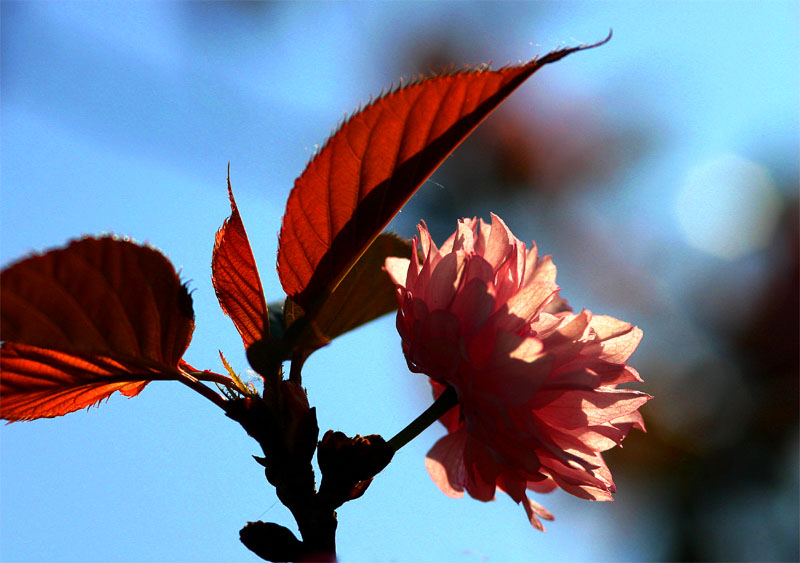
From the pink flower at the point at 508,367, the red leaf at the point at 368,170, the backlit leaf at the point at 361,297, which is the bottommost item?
the pink flower at the point at 508,367

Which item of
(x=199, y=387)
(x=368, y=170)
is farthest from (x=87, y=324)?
(x=368, y=170)

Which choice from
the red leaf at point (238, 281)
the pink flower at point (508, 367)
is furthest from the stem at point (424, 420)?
the red leaf at point (238, 281)

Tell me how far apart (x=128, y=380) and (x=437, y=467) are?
243 mm

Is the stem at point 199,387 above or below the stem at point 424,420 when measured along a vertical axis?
above

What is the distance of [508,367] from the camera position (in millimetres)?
430

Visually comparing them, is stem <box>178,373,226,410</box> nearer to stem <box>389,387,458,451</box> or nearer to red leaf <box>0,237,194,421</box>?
red leaf <box>0,237,194,421</box>

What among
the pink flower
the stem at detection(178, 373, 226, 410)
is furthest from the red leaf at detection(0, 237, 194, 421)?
the pink flower

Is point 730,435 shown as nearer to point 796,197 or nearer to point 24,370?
point 796,197

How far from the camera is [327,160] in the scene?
17.1 inches

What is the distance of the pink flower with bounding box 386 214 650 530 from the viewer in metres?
0.44

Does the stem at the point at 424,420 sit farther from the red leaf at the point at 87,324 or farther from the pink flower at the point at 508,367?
the red leaf at the point at 87,324

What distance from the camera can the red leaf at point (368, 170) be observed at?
42 cm

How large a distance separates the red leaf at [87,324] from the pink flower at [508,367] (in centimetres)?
16

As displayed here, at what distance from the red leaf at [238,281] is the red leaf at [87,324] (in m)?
0.04
